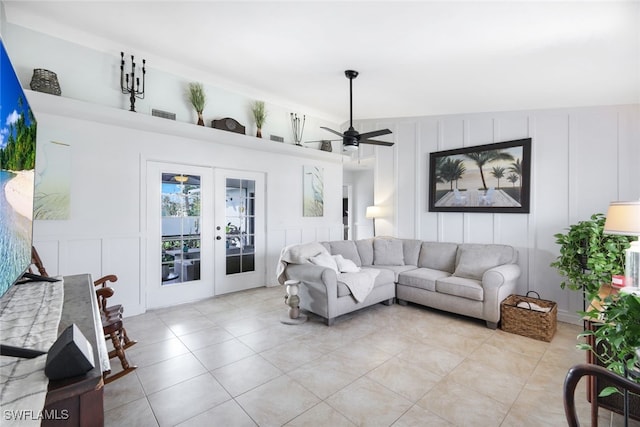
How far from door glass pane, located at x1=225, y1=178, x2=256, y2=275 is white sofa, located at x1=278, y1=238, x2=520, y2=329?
3.87ft

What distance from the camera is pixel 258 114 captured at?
4.54 metres

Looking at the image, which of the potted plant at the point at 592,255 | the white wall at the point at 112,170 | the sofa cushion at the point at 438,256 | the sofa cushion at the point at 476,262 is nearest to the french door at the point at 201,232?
the white wall at the point at 112,170

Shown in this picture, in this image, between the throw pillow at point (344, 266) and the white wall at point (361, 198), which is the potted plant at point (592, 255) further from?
the white wall at point (361, 198)

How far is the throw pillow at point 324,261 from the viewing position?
3.57m

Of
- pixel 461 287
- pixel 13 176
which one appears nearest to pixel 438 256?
pixel 461 287

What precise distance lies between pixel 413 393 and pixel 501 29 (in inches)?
116

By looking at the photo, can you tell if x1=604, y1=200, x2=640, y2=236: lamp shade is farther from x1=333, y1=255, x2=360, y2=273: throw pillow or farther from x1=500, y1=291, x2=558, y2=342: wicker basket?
x1=333, y1=255, x2=360, y2=273: throw pillow

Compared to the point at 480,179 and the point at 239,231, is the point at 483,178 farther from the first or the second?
the point at 239,231

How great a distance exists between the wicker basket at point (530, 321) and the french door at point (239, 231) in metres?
3.48

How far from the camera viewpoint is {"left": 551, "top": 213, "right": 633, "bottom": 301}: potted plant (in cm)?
261

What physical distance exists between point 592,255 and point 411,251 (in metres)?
2.19

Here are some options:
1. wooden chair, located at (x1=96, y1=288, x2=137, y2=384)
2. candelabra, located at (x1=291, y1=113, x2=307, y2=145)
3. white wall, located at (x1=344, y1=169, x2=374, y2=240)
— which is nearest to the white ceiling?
candelabra, located at (x1=291, y1=113, x2=307, y2=145)

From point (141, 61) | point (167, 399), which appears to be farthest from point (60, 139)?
point (167, 399)

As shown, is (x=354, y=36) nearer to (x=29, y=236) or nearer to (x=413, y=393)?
(x=29, y=236)
